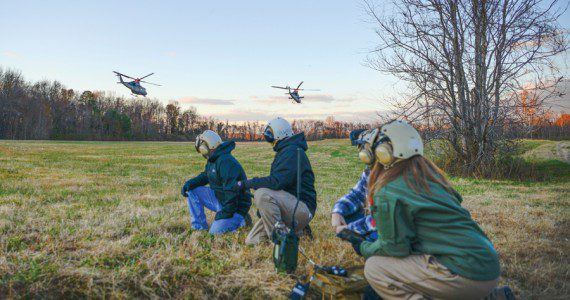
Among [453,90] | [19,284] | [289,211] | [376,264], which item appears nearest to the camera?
[376,264]

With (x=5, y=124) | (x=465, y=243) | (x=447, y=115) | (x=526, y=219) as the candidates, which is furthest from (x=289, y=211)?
(x=5, y=124)

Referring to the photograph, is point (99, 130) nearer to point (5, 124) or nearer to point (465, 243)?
point (5, 124)

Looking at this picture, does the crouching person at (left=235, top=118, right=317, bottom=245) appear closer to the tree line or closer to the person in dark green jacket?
the person in dark green jacket

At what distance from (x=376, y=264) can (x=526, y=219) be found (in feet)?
22.2

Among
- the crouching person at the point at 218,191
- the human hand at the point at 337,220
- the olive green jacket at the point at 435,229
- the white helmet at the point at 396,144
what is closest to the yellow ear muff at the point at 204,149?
the crouching person at the point at 218,191

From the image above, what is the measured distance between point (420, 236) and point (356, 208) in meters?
1.81

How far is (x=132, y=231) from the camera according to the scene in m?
6.99

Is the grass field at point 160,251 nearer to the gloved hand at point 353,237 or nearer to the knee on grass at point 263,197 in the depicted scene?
the knee on grass at point 263,197

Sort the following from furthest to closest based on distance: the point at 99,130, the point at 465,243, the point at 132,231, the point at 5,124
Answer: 1. the point at 99,130
2. the point at 5,124
3. the point at 132,231
4. the point at 465,243

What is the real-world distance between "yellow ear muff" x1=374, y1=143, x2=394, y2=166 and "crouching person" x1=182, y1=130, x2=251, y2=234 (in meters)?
3.70

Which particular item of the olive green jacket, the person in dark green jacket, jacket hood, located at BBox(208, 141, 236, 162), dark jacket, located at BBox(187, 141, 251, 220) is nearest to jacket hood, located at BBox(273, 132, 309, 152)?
dark jacket, located at BBox(187, 141, 251, 220)

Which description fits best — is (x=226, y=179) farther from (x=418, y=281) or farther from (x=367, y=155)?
(x=418, y=281)

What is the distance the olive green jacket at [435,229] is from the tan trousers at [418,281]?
0.07m

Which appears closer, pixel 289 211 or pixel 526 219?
pixel 289 211
